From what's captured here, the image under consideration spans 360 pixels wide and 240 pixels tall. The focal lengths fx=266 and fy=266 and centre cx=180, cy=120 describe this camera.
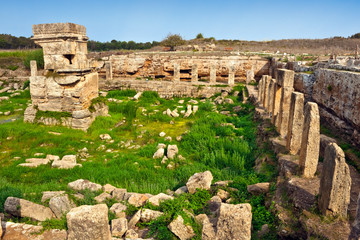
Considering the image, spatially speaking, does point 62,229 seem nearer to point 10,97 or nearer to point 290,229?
point 290,229

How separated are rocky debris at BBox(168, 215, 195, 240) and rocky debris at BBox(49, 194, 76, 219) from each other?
1.94 meters

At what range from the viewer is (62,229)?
3.94 metres

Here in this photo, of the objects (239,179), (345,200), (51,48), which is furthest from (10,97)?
(345,200)

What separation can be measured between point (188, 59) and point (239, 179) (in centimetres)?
1640

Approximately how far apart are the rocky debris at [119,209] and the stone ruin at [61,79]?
19.6 feet

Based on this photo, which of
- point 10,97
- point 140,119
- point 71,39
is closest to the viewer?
point 71,39

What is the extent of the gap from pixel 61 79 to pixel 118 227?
7832 millimetres

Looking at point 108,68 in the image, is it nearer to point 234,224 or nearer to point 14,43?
Answer: point 234,224

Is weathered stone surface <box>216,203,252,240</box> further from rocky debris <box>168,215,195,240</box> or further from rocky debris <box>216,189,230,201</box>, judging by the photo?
rocky debris <box>216,189,230,201</box>

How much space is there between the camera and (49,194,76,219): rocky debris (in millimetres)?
4531

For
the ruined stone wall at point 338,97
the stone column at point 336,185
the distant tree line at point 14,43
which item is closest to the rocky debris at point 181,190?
the stone column at point 336,185

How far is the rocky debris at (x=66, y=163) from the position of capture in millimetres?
6934

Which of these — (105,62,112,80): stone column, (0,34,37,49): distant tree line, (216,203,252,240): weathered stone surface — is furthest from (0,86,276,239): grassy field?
(0,34,37,49): distant tree line

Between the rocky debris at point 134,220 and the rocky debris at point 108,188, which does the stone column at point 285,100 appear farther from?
the rocky debris at point 108,188
